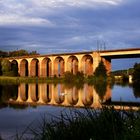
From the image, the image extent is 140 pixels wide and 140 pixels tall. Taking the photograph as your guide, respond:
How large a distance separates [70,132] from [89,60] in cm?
9768

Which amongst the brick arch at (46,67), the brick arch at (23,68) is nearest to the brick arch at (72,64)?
the brick arch at (46,67)

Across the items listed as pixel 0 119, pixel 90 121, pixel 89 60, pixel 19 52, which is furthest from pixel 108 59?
pixel 90 121

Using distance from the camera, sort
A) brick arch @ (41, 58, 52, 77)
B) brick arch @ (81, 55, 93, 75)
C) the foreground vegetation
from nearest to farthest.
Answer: the foreground vegetation, brick arch @ (81, 55, 93, 75), brick arch @ (41, 58, 52, 77)

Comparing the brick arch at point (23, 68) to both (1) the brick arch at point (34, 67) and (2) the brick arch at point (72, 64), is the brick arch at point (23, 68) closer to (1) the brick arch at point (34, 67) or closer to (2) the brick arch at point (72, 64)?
(1) the brick arch at point (34, 67)

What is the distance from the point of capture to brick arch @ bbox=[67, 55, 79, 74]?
10169 cm

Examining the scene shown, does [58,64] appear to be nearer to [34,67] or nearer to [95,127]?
[34,67]

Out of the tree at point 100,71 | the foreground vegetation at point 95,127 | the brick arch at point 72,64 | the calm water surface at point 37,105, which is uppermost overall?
the brick arch at point 72,64

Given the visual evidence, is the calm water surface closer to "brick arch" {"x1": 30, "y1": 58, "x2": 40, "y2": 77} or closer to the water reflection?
the water reflection

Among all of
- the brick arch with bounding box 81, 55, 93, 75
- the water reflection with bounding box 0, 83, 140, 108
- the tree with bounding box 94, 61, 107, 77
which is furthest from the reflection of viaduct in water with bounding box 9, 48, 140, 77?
the water reflection with bounding box 0, 83, 140, 108

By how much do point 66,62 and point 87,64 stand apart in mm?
8742

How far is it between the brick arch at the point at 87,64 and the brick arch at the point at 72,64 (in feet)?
7.69

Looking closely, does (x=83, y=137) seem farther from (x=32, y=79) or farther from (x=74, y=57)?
(x=74, y=57)

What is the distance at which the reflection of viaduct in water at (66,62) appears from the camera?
308 ft

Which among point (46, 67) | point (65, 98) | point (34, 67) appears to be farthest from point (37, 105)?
point (34, 67)
